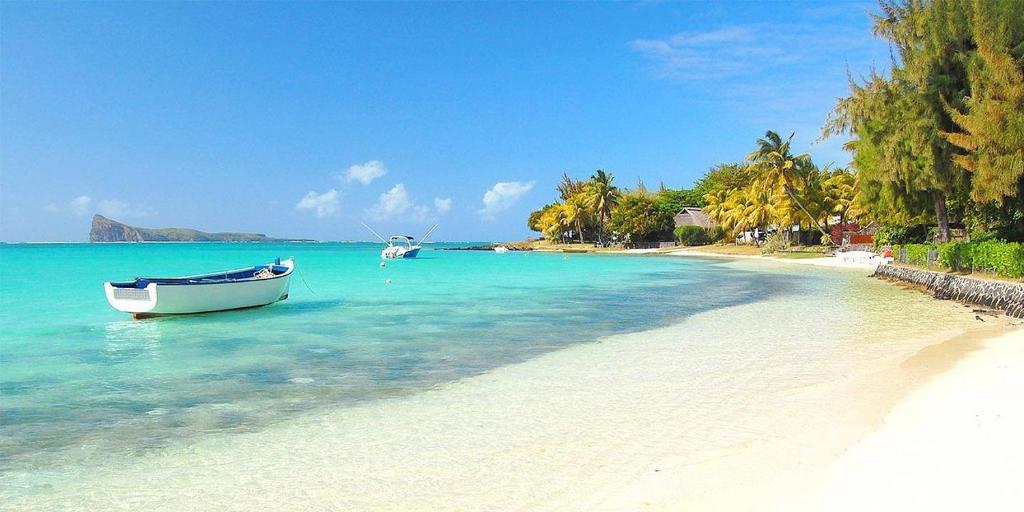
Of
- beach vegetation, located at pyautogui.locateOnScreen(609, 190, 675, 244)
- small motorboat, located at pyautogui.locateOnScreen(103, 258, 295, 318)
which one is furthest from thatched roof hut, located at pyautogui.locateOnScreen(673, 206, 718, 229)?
small motorboat, located at pyautogui.locateOnScreen(103, 258, 295, 318)

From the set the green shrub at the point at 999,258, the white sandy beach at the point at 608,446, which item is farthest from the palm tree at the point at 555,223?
the white sandy beach at the point at 608,446

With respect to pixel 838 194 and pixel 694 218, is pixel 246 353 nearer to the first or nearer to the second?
pixel 838 194

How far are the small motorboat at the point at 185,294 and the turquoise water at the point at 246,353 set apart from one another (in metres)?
0.41

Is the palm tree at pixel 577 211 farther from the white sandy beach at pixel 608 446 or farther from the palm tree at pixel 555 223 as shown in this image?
the white sandy beach at pixel 608 446

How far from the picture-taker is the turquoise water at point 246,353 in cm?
816

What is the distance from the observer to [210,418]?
854cm

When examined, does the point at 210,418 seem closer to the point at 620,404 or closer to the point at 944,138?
the point at 620,404

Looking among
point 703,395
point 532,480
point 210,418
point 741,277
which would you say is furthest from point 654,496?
point 741,277

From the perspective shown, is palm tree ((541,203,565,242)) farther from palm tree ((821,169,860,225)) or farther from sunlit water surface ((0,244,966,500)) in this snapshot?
sunlit water surface ((0,244,966,500))

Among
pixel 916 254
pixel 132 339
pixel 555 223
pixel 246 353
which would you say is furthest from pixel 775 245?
pixel 132 339

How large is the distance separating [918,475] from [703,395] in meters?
3.56

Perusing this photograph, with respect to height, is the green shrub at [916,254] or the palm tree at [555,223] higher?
the palm tree at [555,223]

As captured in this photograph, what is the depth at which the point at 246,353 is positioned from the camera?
1381 cm

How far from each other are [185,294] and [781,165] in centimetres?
5376
